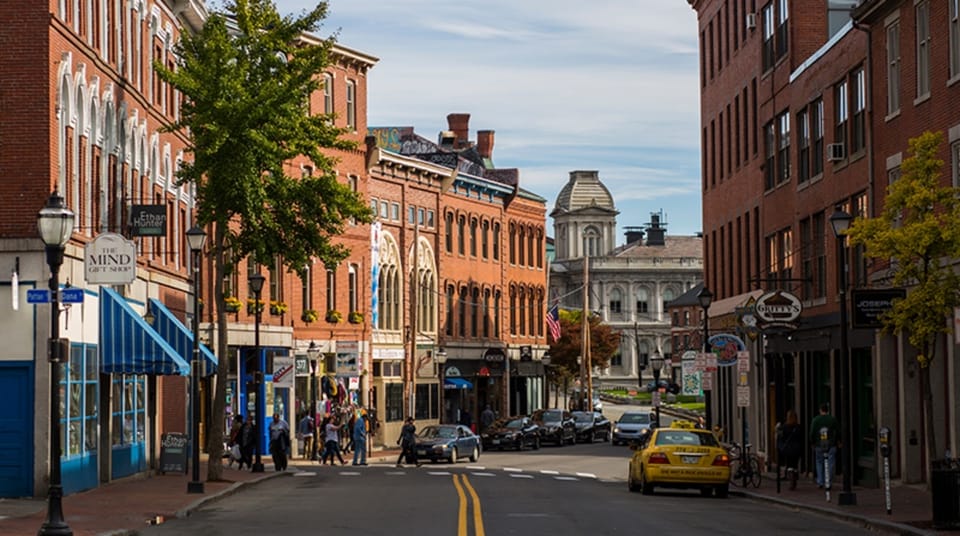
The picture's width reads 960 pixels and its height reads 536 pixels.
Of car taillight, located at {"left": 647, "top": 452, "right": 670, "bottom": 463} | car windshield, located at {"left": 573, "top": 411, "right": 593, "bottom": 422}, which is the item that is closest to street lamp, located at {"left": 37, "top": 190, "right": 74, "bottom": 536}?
car taillight, located at {"left": 647, "top": 452, "right": 670, "bottom": 463}

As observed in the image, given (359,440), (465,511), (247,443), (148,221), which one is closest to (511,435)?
(359,440)

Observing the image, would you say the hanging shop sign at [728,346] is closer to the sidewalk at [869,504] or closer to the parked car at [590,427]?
the sidewalk at [869,504]

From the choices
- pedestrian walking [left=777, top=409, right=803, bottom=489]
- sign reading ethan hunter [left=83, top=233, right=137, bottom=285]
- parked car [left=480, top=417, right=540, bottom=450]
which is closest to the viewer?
sign reading ethan hunter [left=83, top=233, right=137, bottom=285]

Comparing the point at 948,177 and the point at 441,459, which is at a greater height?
the point at 948,177

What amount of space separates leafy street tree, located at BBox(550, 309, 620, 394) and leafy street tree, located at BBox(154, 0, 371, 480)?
75.1 metres

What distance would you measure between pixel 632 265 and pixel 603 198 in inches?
306

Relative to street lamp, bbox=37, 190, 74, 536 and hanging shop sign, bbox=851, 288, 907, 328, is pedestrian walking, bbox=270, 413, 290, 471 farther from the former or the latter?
street lamp, bbox=37, 190, 74, 536

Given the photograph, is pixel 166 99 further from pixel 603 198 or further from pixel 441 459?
pixel 603 198

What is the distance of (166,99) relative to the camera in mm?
45219

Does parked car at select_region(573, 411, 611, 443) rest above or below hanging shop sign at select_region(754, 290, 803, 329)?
below

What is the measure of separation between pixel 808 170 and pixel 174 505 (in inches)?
854

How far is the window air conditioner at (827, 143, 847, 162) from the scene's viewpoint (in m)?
39.5

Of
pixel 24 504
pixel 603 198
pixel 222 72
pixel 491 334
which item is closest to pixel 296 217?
pixel 222 72

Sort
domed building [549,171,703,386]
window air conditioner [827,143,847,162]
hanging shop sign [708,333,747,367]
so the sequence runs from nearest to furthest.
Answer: window air conditioner [827,143,847,162] < hanging shop sign [708,333,747,367] < domed building [549,171,703,386]
